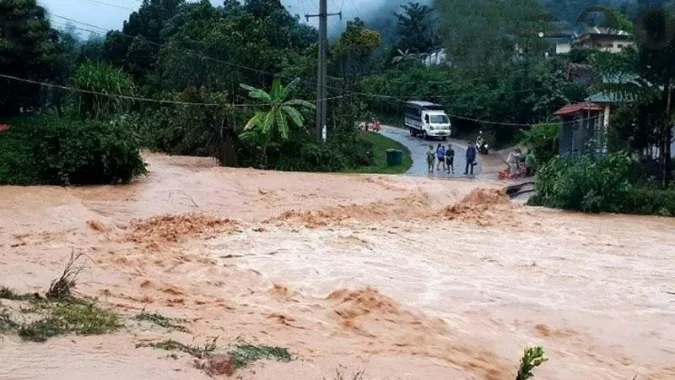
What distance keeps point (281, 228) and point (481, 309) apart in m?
8.17

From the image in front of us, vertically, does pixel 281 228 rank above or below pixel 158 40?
below

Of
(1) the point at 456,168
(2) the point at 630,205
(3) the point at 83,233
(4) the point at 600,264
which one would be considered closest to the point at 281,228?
(3) the point at 83,233

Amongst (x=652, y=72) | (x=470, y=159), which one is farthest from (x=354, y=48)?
(x=652, y=72)

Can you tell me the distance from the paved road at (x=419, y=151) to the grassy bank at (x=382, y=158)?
38 cm

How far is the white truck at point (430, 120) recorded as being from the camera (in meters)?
48.8

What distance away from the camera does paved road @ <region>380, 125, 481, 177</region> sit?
35531 millimetres

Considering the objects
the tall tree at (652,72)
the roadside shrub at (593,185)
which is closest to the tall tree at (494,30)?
the tall tree at (652,72)

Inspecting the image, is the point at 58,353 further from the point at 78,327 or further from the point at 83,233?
the point at 83,233

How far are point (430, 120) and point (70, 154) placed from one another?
2867 centimetres

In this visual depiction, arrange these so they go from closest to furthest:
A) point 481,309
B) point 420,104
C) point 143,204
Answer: point 481,309, point 143,204, point 420,104

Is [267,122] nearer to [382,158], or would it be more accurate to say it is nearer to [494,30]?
A: [382,158]

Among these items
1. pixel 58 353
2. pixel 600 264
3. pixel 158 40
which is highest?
pixel 158 40

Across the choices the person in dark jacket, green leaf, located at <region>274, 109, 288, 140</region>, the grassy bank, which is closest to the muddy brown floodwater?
green leaf, located at <region>274, 109, 288, 140</region>

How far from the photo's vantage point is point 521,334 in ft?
34.9
